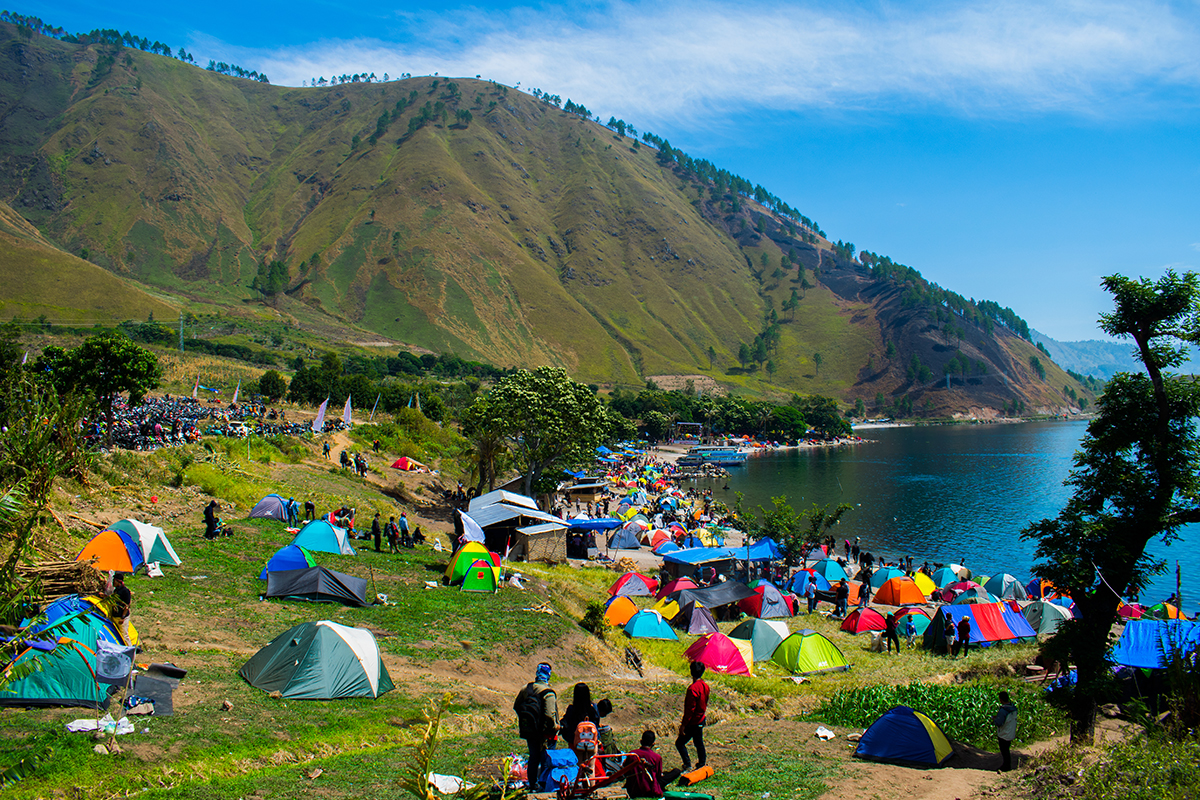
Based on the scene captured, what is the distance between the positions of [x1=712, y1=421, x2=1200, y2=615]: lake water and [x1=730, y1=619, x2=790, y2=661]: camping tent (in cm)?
898

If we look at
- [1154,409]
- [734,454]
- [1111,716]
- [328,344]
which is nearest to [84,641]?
[1154,409]

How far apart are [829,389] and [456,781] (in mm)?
203289

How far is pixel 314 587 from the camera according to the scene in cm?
1573

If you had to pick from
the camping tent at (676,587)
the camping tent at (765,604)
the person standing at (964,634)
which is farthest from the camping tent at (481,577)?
the person standing at (964,634)

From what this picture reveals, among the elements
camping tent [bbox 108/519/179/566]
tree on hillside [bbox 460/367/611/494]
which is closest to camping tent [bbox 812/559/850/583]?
tree on hillside [bbox 460/367/611/494]

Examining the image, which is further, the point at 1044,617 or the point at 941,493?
the point at 941,493

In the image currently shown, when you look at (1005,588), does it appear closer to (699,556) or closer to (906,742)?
(699,556)

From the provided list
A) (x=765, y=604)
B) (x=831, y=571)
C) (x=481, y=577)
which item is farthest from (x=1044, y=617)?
(x=481, y=577)

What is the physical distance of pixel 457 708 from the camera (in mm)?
11164

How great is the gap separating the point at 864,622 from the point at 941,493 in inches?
2117

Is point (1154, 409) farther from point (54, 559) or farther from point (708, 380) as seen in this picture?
point (708, 380)

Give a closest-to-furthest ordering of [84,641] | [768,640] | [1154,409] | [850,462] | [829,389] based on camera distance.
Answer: [84,641] < [1154,409] < [768,640] < [850,462] < [829,389]

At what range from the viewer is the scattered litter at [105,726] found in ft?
25.6

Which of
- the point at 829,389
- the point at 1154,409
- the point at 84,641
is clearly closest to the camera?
the point at 84,641
